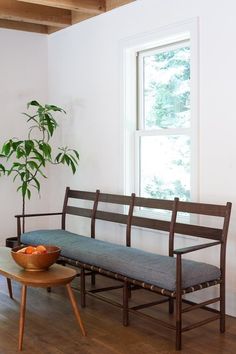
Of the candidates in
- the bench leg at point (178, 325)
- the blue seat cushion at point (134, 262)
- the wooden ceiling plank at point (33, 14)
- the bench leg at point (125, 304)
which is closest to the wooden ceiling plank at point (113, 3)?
the wooden ceiling plank at point (33, 14)

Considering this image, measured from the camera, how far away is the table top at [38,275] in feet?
9.96

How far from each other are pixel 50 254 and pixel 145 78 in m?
2.01

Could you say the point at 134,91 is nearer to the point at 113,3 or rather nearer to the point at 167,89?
the point at 167,89

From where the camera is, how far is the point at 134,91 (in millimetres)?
4531

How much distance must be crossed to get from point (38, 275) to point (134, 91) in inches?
82.3

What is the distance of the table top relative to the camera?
3.04m

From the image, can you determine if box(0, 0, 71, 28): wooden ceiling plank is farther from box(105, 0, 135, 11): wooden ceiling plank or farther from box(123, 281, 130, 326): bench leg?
box(123, 281, 130, 326): bench leg

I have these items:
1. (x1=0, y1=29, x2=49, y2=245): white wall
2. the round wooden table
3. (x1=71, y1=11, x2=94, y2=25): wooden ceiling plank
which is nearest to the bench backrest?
the round wooden table

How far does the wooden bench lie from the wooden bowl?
1.52 feet

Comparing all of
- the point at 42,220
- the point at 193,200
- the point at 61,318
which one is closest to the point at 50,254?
the point at 61,318

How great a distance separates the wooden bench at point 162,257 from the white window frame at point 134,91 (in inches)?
11.3

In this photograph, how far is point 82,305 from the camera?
12.5ft

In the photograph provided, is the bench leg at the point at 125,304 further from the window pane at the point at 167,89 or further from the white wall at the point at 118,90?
the window pane at the point at 167,89

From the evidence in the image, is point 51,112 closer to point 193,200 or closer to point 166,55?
point 166,55
